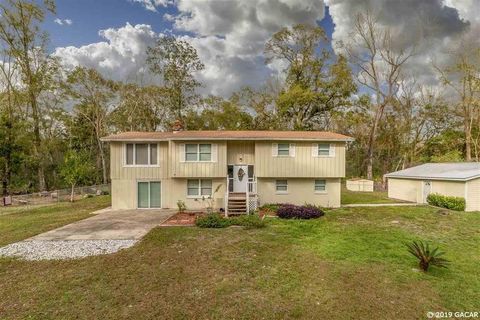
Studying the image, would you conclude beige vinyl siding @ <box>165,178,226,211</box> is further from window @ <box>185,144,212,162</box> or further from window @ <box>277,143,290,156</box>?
window @ <box>277,143,290,156</box>

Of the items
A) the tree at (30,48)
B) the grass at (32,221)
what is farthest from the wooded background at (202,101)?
the grass at (32,221)

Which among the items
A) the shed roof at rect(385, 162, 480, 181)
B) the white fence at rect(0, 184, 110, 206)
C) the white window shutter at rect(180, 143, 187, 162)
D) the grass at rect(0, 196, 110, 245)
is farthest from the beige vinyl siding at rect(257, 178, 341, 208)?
the white fence at rect(0, 184, 110, 206)

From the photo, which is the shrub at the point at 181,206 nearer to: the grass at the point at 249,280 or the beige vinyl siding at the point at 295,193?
the beige vinyl siding at the point at 295,193

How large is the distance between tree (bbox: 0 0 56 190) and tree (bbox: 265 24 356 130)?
Answer: 2592 centimetres

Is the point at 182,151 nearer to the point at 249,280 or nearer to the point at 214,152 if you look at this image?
the point at 214,152

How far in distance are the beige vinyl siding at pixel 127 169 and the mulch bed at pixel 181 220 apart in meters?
3.29

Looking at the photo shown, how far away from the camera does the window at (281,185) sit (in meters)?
17.4

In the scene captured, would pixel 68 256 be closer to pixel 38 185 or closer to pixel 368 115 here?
pixel 38 185

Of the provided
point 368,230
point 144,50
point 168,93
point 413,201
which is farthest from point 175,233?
point 144,50

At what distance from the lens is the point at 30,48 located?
27891 mm

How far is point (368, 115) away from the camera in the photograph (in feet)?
111

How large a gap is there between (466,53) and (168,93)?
36570 millimetres

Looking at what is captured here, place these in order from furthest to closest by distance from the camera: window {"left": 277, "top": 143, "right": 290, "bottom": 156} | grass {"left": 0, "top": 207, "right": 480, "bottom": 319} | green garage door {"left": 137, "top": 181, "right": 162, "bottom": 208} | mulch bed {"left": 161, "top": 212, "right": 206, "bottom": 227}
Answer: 1. window {"left": 277, "top": 143, "right": 290, "bottom": 156}
2. green garage door {"left": 137, "top": 181, "right": 162, "bottom": 208}
3. mulch bed {"left": 161, "top": 212, "right": 206, "bottom": 227}
4. grass {"left": 0, "top": 207, "right": 480, "bottom": 319}

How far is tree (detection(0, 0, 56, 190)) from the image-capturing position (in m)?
26.4
